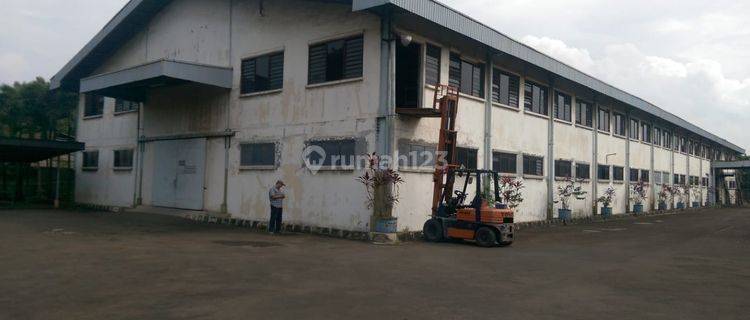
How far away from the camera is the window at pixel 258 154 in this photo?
57.8ft

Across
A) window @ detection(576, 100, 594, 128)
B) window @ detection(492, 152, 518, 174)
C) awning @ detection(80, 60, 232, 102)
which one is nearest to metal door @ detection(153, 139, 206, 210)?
awning @ detection(80, 60, 232, 102)

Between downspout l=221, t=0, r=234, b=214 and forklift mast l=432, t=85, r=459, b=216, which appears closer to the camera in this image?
forklift mast l=432, t=85, r=459, b=216

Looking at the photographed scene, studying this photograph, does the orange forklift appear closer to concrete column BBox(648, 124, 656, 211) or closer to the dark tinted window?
the dark tinted window

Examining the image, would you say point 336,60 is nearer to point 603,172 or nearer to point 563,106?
point 563,106

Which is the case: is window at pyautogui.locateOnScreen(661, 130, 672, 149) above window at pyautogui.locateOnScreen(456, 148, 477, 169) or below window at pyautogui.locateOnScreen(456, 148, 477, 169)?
above

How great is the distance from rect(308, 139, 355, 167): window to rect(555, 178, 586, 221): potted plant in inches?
432

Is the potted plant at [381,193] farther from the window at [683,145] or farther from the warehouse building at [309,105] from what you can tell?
the window at [683,145]

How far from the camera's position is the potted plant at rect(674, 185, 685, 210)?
38719mm

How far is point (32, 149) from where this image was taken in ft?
74.4

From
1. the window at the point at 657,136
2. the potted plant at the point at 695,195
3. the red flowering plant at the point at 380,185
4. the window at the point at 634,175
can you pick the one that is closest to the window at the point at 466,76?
the red flowering plant at the point at 380,185

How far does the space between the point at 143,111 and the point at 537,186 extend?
16.7m

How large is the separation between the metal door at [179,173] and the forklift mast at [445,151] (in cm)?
940

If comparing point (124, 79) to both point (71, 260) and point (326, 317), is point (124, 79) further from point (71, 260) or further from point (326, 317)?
point (326, 317)

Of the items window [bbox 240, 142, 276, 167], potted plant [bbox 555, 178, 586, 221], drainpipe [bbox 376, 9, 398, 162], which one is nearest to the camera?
drainpipe [bbox 376, 9, 398, 162]
